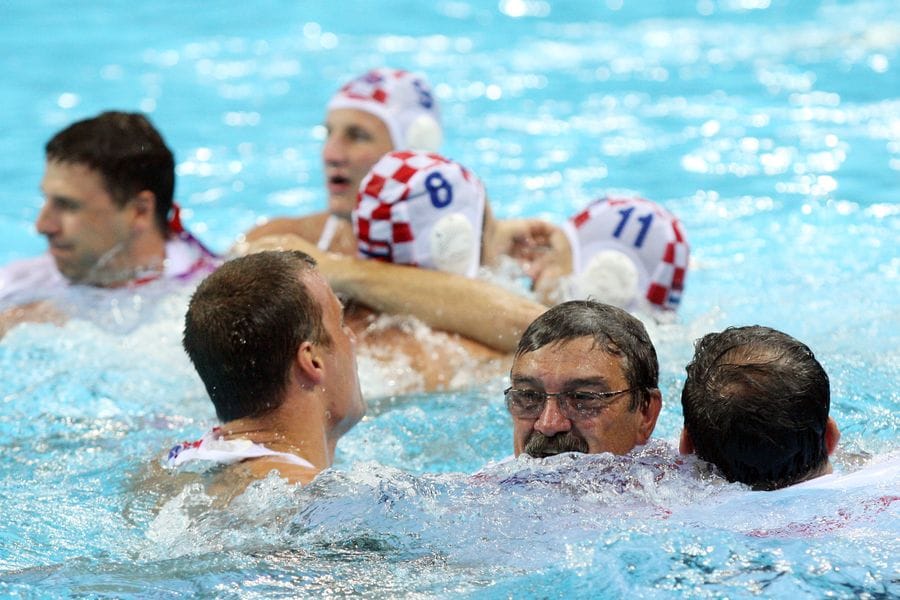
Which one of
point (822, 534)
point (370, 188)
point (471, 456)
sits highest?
point (370, 188)

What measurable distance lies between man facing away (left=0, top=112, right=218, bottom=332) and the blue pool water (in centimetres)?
25

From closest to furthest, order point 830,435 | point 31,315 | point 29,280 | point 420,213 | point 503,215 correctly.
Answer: point 830,435, point 420,213, point 31,315, point 29,280, point 503,215

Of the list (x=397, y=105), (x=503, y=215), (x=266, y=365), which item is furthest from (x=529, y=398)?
(x=503, y=215)

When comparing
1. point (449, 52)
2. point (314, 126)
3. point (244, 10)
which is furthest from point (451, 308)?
point (244, 10)

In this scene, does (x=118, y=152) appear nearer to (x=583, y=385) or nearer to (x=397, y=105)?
(x=397, y=105)

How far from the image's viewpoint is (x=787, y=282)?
6.60 metres

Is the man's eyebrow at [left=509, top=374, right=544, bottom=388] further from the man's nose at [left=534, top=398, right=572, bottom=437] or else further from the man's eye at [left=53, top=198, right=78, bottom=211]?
the man's eye at [left=53, top=198, right=78, bottom=211]

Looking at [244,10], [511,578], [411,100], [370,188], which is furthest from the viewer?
[244,10]

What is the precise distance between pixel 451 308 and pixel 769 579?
7.66 ft

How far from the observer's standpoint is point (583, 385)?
3307mm

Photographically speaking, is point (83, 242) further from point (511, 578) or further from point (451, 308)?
point (511, 578)

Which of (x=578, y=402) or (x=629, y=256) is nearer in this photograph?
(x=578, y=402)

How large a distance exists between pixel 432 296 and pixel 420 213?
0.33 metres

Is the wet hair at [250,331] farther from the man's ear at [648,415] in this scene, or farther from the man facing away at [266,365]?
the man's ear at [648,415]
